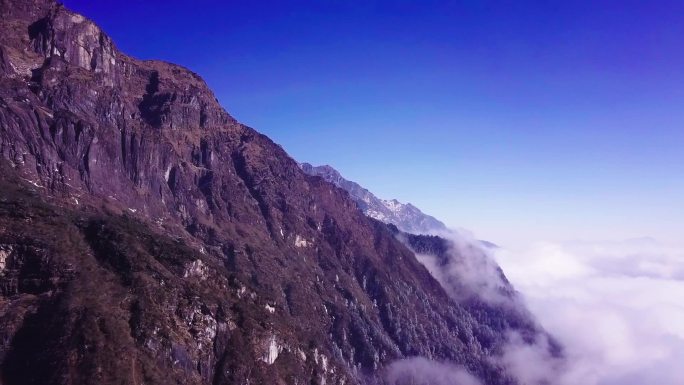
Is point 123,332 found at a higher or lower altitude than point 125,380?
higher

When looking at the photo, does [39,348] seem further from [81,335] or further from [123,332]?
[123,332]

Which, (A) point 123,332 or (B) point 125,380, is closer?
(B) point 125,380

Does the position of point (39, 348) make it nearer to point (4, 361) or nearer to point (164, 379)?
point (4, 361)

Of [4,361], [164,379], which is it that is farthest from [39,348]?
[164,379]

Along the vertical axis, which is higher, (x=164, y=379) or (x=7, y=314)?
(x=7, y=314)

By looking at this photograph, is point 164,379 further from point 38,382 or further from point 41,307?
point 41,307

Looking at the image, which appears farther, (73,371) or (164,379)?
(164,379)

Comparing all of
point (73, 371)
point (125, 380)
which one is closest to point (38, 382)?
point (73, 371)
